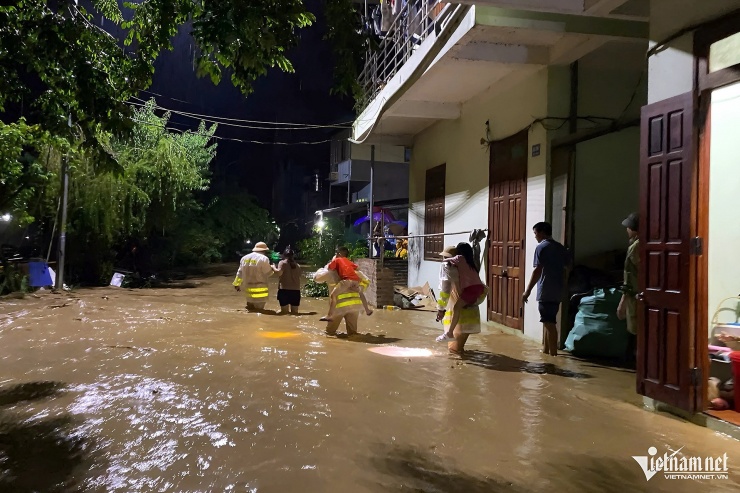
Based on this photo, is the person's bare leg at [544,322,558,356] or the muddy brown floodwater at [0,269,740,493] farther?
the person's bare leg at [544,322,558,356]

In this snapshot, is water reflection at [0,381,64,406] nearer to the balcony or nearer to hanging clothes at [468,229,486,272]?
the balcony

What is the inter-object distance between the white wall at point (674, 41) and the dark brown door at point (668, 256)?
0.18m

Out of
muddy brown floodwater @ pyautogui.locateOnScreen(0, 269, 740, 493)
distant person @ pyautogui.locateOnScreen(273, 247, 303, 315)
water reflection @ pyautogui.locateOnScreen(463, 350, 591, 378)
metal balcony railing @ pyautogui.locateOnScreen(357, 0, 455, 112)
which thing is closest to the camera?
muddy brown floodwater @ pyautogui.locateOnScreen(0, 269, 740, 493)

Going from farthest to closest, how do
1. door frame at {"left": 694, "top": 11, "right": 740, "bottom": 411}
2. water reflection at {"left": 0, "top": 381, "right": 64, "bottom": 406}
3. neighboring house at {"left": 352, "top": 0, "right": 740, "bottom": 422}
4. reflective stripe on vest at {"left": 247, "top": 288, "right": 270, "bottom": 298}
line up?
reflective stripe on vest at {"left": 247, "top": 288, "right": 270, "bottom": 298}, water reflection at {"left": 0, "top": 381, "right": 64, "bottom": 406}, neighboring house at {"left": 352, "top": 0, "right": 740, "bottom": 422}, door frame at {"left": 694, "top": 11, "right": 740, "bottom": 411}

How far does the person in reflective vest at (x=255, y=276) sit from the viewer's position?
11695 mm

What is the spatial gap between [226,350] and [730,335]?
20.3ft

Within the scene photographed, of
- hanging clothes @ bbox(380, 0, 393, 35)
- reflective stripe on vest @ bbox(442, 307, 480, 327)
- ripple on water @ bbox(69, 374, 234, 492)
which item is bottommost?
ripple on water @ bbox(69, 374, 234, 492)

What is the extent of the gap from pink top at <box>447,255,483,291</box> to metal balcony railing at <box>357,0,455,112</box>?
2.97m

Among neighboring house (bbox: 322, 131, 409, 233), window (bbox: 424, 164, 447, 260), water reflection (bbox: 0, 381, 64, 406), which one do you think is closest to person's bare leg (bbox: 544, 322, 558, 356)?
window (bbox: 424, 164, 447, 260)

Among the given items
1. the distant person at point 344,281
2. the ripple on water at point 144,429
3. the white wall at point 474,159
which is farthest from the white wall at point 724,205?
the ripple on water at point 144,429

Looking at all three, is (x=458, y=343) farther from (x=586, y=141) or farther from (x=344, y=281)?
(x=586, y=141)

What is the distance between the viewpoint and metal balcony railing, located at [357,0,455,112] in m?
9.78

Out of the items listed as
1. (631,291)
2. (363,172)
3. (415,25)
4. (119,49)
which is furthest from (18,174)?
(363,172)

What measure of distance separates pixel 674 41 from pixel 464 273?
3573mm
